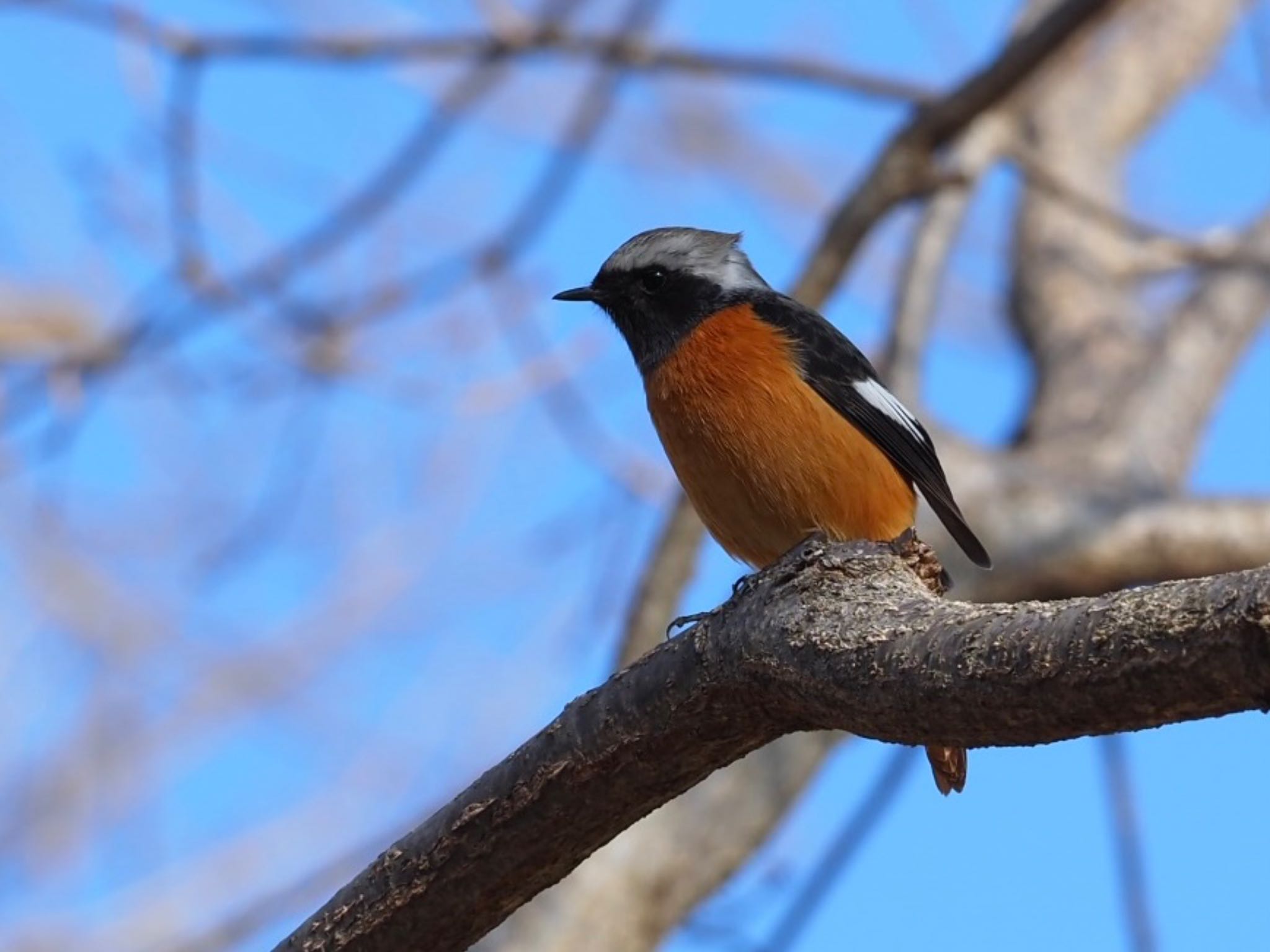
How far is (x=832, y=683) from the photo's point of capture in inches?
122

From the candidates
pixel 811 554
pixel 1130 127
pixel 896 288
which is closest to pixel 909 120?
pixel 896 288

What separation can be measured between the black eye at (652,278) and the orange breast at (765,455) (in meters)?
Result: 0.65

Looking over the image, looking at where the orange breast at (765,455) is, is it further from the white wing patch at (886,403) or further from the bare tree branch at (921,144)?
the bare tree branch at (921,144)

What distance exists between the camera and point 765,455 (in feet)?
17.2

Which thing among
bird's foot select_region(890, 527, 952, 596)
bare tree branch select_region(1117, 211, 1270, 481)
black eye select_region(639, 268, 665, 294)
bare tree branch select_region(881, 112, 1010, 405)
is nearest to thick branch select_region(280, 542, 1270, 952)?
bird's foot select_region(890, 527, 952, 596)

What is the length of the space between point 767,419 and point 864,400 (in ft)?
1.76

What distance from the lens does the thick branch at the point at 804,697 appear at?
252 centimetres

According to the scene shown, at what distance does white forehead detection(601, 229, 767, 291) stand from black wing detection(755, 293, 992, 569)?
1.05 feet

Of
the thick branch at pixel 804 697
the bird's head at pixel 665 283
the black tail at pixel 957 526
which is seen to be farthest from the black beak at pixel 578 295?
the thick branch at pixel 804 697

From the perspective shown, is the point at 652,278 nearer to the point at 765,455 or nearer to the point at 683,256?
the point at 683,256

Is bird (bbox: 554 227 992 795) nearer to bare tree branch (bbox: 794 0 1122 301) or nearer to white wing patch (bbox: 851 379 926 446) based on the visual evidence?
white wing patch (bbox: 851 379 926 446)

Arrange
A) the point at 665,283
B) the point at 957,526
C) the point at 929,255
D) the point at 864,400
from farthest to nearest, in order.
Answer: the point at 929,255
the point at 665,283
the point at 957,526
the point at 864,400

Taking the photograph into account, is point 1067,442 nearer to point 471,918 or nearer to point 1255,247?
point 1255,247

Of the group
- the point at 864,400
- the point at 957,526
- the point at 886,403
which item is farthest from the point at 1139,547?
the point at 864,400
